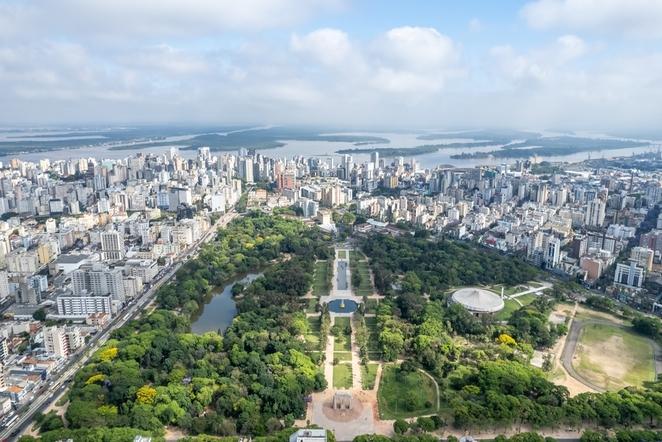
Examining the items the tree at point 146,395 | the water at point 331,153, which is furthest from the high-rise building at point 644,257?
the water at point 331,153

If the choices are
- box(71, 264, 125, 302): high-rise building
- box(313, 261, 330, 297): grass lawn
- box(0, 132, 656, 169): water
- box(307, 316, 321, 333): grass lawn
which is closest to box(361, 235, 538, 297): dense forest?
box(313, 261, 330, 297): grass lawn

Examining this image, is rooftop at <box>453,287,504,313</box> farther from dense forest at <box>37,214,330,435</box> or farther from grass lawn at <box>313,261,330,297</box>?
dense forest at <box>37,214,330,435</box>

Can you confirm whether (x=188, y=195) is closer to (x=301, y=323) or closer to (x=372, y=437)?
(x=301, y=323)

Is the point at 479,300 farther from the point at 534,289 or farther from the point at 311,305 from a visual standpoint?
the point at 311,305

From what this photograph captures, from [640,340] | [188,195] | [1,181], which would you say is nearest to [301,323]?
[640,340]

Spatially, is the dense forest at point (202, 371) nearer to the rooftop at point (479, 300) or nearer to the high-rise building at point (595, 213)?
the rooftop at point (479, 300)

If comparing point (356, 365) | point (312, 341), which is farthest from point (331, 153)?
point (356, 365)

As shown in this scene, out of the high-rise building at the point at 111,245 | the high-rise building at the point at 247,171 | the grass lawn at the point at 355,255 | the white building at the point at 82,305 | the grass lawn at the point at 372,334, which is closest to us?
→ the grass lawn at the point at 372,334
